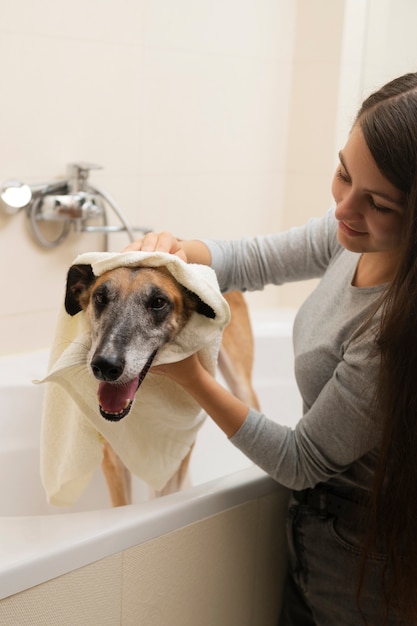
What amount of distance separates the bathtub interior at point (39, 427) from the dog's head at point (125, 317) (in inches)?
30.6

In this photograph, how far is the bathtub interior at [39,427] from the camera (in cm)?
203

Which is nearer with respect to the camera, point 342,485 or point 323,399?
point 323,399

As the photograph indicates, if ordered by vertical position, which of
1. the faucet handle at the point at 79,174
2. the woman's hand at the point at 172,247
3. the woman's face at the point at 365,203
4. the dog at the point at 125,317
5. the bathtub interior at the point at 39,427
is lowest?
the bathtub interior at the point at 39,427

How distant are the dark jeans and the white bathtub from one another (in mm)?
122

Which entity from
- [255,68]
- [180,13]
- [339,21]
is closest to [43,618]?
[180,13]

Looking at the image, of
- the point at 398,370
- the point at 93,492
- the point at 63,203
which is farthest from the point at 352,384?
the point at 63,203

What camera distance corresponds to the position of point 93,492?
2080 millimetres

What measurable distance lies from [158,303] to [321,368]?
13.1 inches

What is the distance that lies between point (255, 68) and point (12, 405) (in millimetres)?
1457

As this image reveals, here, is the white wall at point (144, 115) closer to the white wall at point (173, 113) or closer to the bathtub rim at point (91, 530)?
the white wall at point (173, 113)

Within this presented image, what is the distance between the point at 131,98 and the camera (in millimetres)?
2422

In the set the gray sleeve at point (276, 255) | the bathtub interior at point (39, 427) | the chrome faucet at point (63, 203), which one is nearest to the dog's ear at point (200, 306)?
the gray sleeve at point (276, 255)

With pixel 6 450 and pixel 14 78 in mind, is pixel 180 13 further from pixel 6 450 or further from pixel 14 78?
pixel 6 450

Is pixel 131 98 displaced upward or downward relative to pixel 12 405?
upward
